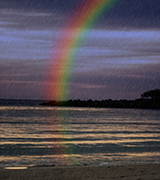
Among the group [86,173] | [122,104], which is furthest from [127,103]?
[86,173]

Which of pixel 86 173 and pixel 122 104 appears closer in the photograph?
pixel 86 173

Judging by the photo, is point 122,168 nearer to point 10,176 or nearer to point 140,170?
point 140,170

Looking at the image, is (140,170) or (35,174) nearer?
(35,174)

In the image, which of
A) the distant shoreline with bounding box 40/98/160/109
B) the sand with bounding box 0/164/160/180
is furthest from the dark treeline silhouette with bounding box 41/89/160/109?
the sand with bounding box 0/164/160/180

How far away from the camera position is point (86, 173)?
7.30m

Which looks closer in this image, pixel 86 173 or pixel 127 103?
pixel 86 173

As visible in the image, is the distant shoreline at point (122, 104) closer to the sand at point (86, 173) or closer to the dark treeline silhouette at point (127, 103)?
the dark treeline silhouette at point (127, 103)

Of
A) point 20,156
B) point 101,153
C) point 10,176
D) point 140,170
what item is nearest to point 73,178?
point 10,176

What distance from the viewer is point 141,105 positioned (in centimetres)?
13362

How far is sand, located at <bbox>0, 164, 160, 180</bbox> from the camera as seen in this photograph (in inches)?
270

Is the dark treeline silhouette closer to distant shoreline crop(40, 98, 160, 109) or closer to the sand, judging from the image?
distant shoreline crop(40, 98, 160, 109)

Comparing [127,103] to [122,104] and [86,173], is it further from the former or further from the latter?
[86,173]

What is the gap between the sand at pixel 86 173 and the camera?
22.5ft

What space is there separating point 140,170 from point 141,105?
128 m
